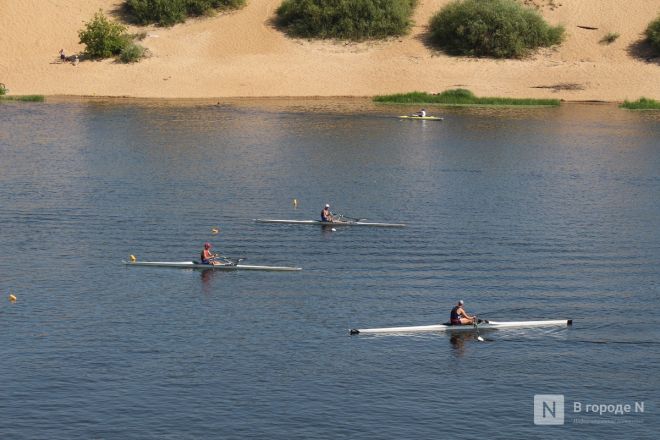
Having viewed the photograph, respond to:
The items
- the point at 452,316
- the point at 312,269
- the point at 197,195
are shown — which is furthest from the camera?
the point at 197,195

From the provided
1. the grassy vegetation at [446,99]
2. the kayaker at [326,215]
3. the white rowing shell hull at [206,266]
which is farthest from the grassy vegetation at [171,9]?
the white rowing shell hull at [206,266]

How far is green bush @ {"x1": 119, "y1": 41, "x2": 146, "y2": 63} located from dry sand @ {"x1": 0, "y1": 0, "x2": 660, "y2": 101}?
109 centimetres

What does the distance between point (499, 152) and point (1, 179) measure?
3487 centimetres

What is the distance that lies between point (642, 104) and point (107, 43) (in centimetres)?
5270

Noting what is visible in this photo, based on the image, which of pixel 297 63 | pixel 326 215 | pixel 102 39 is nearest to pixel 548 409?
pixel 326 215

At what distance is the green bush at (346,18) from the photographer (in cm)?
11675

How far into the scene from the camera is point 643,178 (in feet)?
238

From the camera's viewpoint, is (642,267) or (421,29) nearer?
(642,267)

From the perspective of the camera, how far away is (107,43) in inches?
4493

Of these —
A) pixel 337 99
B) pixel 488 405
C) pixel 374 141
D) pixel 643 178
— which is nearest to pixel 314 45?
pixel 337 99

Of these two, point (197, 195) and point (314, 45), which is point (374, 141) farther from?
point (314, 45)

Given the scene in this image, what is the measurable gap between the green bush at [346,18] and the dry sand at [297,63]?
140 cm

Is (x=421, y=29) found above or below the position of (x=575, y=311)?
above

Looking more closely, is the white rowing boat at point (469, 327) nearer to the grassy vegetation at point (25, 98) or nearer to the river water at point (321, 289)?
the river water at point (321, 289)
